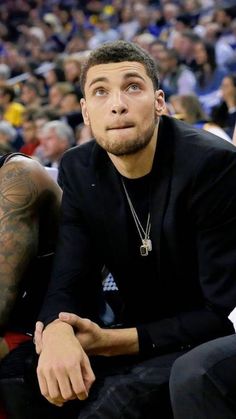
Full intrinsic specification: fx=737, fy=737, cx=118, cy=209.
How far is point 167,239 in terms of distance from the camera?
2.01 meters

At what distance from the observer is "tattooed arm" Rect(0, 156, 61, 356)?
218cm

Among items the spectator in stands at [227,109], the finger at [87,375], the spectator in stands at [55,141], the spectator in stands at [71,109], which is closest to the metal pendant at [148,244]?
the finger at [87,375]

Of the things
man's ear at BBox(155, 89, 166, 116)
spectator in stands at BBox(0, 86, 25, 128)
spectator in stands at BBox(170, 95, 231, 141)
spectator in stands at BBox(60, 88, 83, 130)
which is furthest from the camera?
spectator in stands at BBox(0, 86, 25, 128)

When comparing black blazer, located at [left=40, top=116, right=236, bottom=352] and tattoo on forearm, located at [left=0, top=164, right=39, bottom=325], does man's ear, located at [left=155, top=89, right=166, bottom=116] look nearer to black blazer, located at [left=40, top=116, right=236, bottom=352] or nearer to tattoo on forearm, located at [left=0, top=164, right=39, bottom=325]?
black blazer, located at [left=40, top=116, right=236, bottom=352]

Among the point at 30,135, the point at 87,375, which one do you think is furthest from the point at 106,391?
the point at 30,135

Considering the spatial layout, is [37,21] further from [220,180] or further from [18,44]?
[220,180]

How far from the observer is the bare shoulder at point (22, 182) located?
2240 millimetres

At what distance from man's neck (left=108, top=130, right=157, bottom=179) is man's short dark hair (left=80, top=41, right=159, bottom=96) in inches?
7.5

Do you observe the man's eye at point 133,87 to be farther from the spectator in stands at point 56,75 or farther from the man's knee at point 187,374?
the spectator in stands at point 56,75

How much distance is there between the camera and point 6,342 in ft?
7.07

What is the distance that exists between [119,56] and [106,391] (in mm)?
919

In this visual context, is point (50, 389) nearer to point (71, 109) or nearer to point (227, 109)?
point (227, 109)

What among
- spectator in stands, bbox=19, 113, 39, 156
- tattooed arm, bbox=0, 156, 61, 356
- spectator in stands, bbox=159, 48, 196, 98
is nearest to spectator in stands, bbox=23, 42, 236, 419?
tattooed arm, bbox=0, 156, 61, 356

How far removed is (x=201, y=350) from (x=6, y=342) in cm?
72
